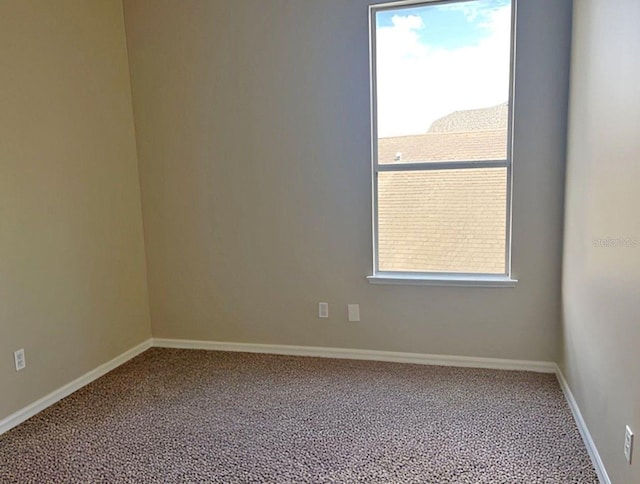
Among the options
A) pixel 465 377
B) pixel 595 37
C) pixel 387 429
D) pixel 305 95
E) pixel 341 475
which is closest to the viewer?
pixel 341 475

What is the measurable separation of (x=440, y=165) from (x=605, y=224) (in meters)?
1.24

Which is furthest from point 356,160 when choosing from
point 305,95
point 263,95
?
point 263,95

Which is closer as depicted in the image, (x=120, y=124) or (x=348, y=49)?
(x=348, y=49)

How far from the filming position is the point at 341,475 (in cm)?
196

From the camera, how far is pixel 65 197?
110 inches

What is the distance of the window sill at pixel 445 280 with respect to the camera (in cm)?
293

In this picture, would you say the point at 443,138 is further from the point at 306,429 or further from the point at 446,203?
the point at 306,429

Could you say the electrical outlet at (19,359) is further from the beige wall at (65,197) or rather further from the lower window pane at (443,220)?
the lower window pane at (443,220)

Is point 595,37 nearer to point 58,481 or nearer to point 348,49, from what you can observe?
point 348,49

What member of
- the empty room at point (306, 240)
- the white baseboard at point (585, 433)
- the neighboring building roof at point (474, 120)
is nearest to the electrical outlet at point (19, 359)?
the empty room at point (306, 240)

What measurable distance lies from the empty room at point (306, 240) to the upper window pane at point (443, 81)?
0.01 metres

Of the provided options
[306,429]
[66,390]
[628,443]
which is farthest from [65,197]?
[628,443]

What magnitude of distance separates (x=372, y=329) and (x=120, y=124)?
7.88 ft

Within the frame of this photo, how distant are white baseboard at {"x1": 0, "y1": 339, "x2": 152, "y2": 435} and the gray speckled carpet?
2.4 inches
